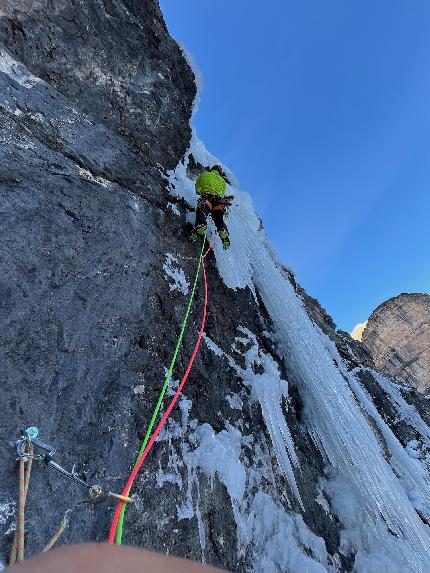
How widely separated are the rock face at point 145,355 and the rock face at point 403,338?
54.6 ft

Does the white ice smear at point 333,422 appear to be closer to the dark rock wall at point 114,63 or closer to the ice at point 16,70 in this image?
the dark rock wall at point 114,63

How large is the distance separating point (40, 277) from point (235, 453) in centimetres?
232

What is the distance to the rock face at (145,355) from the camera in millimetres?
3055

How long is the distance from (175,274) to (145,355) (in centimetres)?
139

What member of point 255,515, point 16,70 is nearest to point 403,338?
point 255,515

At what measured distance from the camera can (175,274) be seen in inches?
195

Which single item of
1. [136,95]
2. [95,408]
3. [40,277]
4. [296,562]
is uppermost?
[136,95]

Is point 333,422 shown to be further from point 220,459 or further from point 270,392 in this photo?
point 220,459

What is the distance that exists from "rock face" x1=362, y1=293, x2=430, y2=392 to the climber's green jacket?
18947 mm

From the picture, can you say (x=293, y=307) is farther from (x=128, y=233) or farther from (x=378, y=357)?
(x=378, y=357)

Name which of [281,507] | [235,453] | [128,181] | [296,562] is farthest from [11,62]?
[296,562]

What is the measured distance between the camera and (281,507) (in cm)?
386

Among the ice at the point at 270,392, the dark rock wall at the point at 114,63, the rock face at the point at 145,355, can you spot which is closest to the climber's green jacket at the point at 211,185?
the rock face at the point at 145,355

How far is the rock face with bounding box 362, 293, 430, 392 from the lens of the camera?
22.2m
